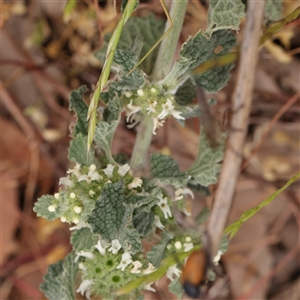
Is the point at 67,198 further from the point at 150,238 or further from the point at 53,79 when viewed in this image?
the point at 53,79

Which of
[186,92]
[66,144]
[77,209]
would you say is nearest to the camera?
[77,209]

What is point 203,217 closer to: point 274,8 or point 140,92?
point 140,92

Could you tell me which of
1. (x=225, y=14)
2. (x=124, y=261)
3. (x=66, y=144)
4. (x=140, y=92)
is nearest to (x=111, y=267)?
(x=124, y=261)

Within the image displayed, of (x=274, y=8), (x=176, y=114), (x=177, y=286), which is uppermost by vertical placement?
(x=274, y=8)

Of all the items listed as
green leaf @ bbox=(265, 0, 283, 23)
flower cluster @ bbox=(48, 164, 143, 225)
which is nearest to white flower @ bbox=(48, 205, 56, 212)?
flower cluster @ bbox=(48, 164, 143, 225)

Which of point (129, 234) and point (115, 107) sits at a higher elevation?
point (115, 107)

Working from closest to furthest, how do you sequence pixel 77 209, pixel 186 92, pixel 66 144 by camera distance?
pixel 77 209 < pixel 186 92 < pixel 66 144
